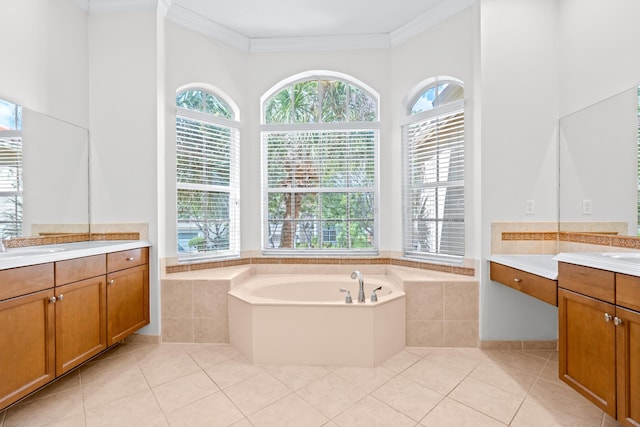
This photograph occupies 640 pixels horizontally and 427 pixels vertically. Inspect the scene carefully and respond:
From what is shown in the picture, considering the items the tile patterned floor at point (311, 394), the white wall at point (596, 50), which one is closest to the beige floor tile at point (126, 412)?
the tile patterned floor at point (311, 394)

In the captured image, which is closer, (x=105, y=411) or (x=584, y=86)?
(x=105, y=411)

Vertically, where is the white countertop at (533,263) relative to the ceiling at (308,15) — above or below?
below

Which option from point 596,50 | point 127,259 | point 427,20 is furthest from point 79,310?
point 596,50

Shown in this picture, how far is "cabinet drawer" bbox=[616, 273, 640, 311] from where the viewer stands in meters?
1.27

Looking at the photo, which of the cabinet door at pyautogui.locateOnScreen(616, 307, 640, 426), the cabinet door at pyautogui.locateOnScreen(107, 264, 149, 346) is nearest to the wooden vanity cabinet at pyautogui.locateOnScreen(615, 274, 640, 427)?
the cabinet door at pyautogui.locateOnScreen(616, 307, 640, 426)

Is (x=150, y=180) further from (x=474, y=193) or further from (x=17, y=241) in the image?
(x=474, y=193)

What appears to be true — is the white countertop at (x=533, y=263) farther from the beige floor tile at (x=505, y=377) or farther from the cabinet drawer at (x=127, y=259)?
the cabinet drawer at (x=127, y=259)

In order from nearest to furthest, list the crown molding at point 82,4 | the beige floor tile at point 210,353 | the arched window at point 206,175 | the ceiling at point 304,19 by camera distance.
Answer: the beige floor tile at point 210,353 < the crown molding at point 82,4 < the ceiling at point 304,19 < the arched window at point 206,175

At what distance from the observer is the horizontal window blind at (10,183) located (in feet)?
6.66

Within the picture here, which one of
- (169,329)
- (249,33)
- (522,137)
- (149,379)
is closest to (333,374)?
Answer: (149,379)

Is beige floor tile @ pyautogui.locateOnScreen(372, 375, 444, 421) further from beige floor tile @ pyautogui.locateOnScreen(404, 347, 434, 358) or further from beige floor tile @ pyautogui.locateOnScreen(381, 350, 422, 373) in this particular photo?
beige floor tile @ pyautogui.locateOnScreen(404, 347, 434, 358)

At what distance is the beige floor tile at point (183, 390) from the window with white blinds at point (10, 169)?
1410mm

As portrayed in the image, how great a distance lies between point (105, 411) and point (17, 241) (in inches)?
50.4

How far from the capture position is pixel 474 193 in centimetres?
259
